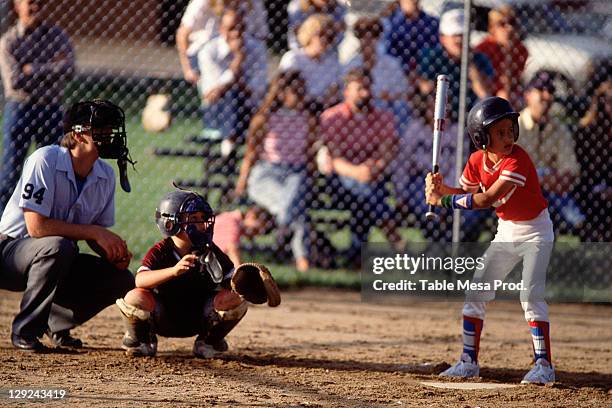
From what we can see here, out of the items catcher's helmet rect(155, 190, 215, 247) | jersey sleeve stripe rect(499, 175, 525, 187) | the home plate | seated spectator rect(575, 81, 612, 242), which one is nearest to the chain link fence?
seated spectator rect(575, 81, 612, 242)

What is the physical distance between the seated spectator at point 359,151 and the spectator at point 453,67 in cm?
47

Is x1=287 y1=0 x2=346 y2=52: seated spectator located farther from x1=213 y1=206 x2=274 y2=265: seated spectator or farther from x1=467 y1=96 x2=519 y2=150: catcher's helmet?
x1=467 y1=96 x2=519 y2=150: catcher's helmet

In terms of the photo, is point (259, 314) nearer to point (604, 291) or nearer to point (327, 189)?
point (327, 189)

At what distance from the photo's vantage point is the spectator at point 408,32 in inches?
348

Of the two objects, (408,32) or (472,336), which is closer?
(472,336)

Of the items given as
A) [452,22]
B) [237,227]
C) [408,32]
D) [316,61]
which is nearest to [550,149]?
[452,22]

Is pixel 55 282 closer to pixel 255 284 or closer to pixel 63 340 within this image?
pixel 63 340

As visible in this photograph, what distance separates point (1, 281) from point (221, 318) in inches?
49.9

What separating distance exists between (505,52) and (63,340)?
469cm

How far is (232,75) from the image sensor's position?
349 inches

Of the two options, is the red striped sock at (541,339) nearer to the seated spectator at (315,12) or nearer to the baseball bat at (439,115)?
the baseball bat at (439,115)

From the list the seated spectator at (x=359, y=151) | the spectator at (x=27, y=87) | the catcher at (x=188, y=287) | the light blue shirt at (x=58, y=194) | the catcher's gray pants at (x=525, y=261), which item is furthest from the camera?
the seated spectator at (x=359, y=151)

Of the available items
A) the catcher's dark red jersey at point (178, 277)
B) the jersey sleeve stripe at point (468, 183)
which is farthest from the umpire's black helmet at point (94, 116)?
the jersey sleeve stripe at point (468, 183)

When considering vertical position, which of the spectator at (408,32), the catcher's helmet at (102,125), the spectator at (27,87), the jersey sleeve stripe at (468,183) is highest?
the spectator at (408,32)
